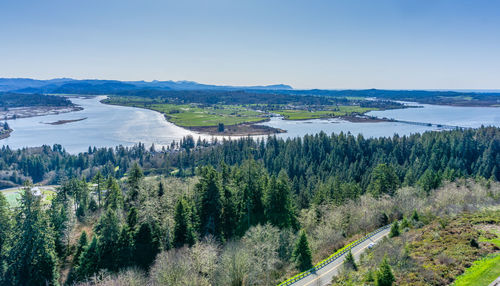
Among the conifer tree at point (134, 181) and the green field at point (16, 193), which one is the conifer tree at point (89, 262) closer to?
the conifer tree at point (134, 181)

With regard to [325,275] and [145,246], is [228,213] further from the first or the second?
[325,275]

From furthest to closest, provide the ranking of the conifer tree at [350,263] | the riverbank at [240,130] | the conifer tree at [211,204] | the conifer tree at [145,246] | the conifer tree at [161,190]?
the riverbank at [240,130] → the conifer tree at [161,190] → the conifer tree at [211,204] → the conifer tree at [145,246] → the conifer tree at [350,263]

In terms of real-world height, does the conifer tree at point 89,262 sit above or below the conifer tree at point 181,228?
below

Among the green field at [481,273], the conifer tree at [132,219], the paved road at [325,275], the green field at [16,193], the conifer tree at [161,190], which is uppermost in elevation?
the green field at [481,273]

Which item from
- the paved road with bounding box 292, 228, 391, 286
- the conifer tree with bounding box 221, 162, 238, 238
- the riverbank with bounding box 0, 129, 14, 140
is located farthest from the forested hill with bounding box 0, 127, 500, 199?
the riverbank with bounding box 0, 129, 14, 140

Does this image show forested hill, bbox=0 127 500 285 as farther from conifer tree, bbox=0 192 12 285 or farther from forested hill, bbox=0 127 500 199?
forested hill, bbox=0 127 500 199

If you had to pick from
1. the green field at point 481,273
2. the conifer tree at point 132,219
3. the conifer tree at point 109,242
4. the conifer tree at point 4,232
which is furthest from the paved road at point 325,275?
the conifer tree at point 4,232

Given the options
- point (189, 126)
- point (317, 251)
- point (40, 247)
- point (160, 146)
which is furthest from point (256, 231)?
point (189, 126)

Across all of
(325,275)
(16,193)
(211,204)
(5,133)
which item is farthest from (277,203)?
(5,133)
